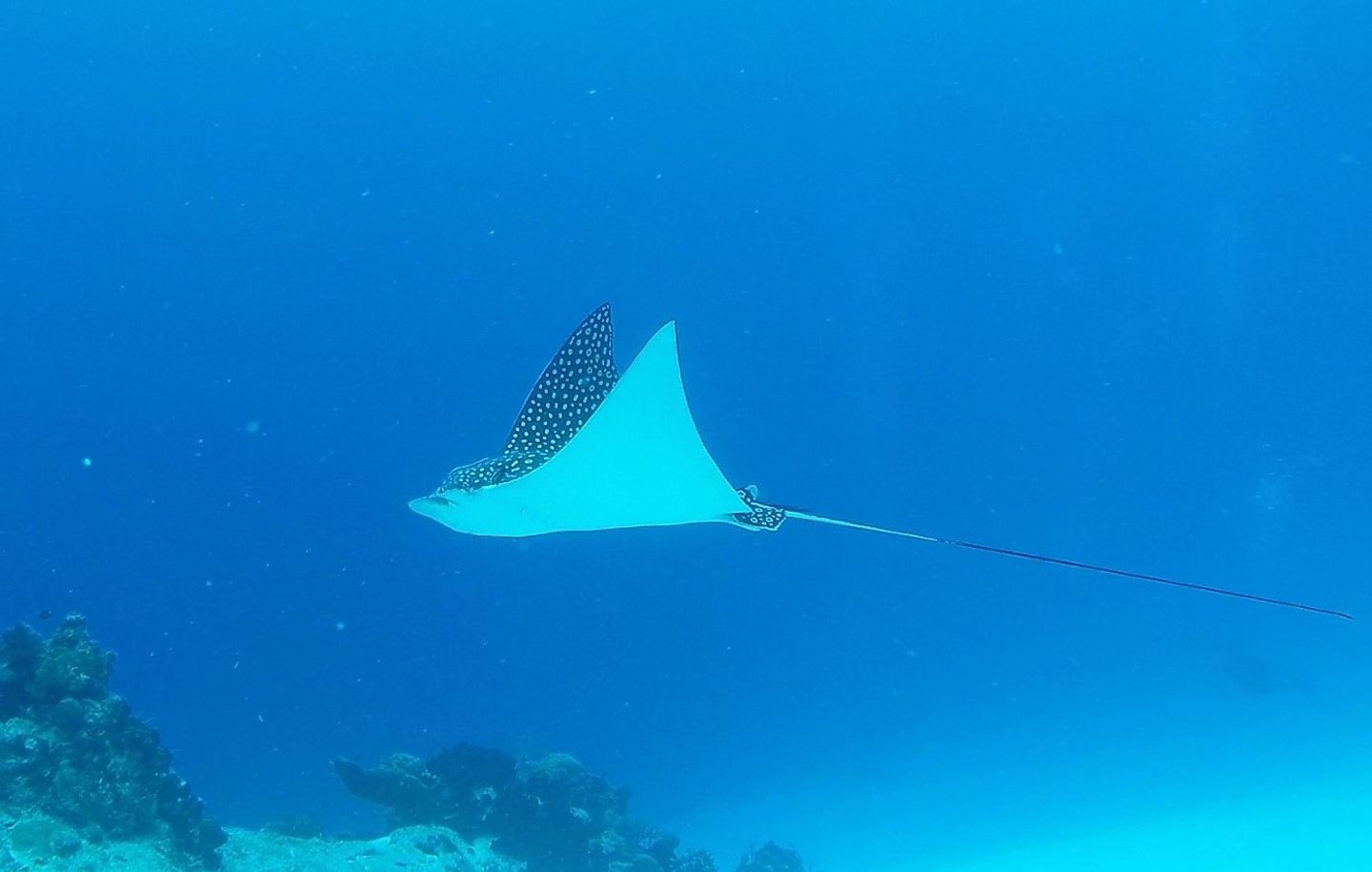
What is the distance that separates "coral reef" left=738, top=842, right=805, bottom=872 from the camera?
1197cm

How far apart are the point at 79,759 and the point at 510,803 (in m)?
3.89

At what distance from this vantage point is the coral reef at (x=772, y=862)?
11969mm

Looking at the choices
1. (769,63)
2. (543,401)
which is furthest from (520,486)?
(769,63)

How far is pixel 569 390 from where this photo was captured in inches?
215

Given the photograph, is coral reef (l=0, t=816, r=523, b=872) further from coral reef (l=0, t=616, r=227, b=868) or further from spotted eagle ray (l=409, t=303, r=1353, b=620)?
spotted eagle ray (l=409, t=303, r=1353, b=620)

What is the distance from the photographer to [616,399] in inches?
148

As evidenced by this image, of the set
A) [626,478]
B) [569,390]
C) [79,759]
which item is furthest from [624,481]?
[79,759]

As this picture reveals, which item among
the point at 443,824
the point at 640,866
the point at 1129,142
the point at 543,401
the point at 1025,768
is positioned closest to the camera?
the point at 543,401

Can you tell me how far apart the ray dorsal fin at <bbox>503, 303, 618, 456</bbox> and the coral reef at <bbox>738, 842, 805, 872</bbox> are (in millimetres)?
9021

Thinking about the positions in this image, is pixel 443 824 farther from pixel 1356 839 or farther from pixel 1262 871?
pixel 1356 839

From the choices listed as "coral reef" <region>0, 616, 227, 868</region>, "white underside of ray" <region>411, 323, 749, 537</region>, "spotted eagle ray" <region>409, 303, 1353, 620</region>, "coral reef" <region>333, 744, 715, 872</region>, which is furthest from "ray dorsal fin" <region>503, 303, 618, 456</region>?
"coral reef" <region>333, 744, 715, 872</region>

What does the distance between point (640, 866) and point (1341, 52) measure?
25.3 metres

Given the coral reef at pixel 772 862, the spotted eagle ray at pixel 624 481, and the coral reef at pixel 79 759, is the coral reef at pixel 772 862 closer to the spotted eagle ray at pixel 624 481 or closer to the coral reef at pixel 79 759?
the coral reef at pixel 79 759

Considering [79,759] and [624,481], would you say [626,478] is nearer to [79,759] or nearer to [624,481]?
[624,481]
